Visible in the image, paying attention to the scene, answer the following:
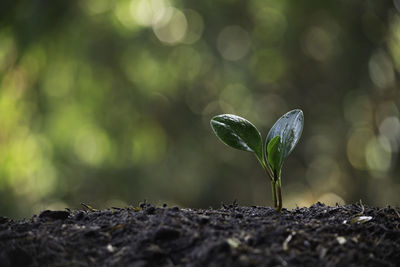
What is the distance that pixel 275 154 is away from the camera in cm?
106

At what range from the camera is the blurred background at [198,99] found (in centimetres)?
414

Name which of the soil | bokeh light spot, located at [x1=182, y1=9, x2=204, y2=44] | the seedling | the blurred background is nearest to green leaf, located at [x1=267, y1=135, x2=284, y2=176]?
the seedling

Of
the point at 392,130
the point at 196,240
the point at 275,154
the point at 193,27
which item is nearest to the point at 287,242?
the point at 196,240

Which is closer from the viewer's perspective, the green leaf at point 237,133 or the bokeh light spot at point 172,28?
the green leaf at point 237,133

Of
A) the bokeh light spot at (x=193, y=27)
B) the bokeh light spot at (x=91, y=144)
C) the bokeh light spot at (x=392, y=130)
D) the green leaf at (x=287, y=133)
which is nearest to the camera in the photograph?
the green leaf at (x=287, y=133)

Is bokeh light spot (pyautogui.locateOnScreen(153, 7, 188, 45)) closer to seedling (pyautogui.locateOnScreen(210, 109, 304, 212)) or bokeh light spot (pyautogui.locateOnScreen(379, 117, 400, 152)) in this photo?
bokeh light spot (pyautogui.locateOnScreen(379, 117, 400, 152))

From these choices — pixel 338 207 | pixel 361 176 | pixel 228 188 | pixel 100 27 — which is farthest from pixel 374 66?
pixel 338 207

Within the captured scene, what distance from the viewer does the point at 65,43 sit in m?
4.15

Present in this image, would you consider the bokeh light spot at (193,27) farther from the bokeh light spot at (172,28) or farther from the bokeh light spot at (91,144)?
the bokeh light spot at (91,144)

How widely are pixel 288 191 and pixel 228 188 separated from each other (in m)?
0.63

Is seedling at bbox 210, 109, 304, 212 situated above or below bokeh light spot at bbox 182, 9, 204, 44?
below

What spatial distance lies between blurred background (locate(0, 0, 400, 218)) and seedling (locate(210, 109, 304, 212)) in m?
3.23


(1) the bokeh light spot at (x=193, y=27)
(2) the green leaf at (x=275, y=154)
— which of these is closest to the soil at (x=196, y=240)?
Result: (2) the green leaf at (x=275, y=154)

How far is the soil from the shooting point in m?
0.78
